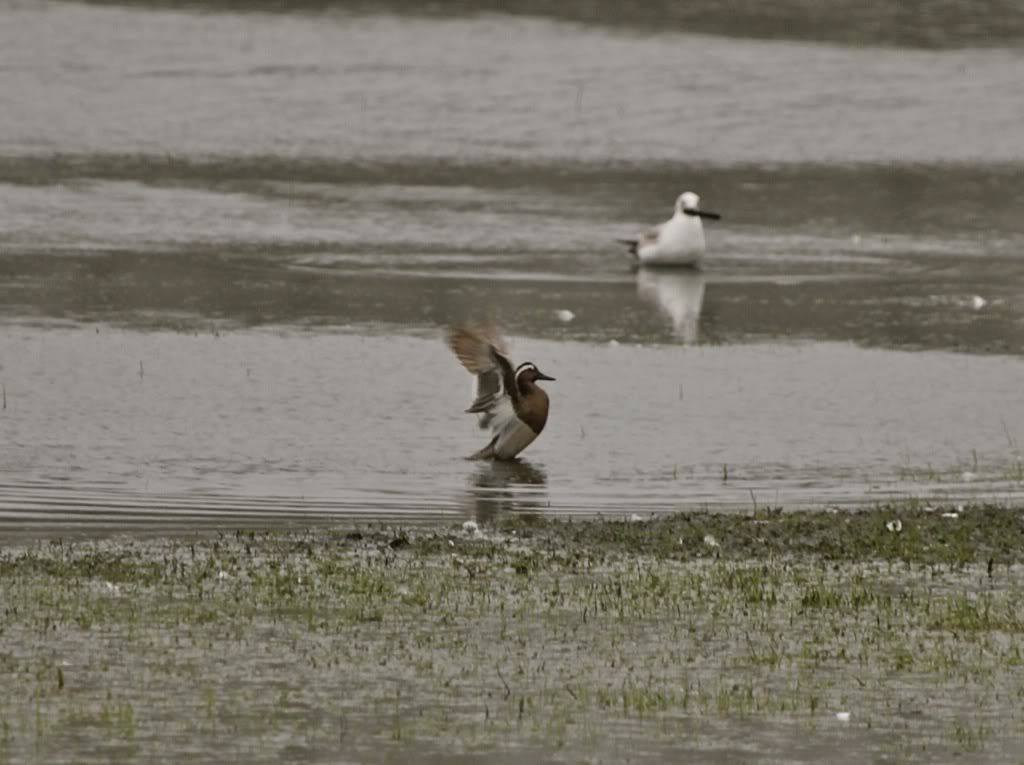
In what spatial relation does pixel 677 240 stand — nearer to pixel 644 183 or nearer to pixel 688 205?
pixel 688 205

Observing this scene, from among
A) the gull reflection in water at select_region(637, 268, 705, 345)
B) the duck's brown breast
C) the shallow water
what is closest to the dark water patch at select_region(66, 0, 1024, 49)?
the shallow water

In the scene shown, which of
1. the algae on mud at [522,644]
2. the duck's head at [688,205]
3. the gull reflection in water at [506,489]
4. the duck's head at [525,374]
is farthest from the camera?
the duck's head at [688,205]

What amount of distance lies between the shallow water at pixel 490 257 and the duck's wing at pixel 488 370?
1.13 feet

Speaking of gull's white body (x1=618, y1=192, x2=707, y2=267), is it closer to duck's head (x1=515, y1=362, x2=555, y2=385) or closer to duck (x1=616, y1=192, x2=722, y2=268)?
duck (x1=616, y1=192, x2=722, y2=268)

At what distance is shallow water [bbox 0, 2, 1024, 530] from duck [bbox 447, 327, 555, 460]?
262mm

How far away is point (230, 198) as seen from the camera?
25016 mm

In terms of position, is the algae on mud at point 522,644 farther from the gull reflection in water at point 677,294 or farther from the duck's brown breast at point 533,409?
the gull reflection in water at point 677,294

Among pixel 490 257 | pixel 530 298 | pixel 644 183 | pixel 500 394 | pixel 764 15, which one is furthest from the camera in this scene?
pixel 764 15

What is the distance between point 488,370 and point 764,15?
25.6 m

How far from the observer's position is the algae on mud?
7652mm

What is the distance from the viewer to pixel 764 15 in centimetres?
3838

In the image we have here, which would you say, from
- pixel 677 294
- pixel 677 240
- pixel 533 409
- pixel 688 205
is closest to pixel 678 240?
pixel 677 240

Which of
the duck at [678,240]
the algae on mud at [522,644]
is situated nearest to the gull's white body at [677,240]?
the duck at [678,240]

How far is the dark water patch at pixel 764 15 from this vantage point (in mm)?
37094
